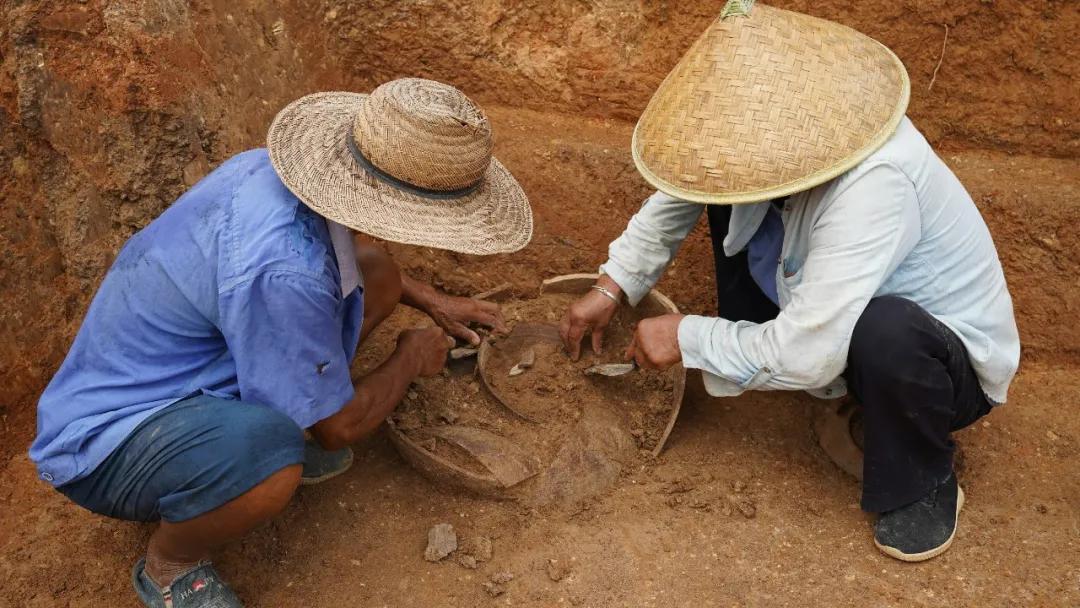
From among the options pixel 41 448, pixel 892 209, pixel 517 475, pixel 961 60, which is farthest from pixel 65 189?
pixel 961 60

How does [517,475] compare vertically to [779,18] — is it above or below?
below

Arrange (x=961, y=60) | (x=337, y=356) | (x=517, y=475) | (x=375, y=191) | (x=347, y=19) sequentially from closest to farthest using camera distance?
(x=375, y=191) < (x=337, y=356) < (x=517, y=475) < (x=961, y=60) < (x=347, y=19)

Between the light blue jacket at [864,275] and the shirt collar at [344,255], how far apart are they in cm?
80

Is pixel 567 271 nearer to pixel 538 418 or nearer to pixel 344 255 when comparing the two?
pixel 538 418

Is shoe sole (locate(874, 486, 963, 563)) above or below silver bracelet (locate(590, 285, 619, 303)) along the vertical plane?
below

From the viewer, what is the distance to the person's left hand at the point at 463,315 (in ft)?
8.80

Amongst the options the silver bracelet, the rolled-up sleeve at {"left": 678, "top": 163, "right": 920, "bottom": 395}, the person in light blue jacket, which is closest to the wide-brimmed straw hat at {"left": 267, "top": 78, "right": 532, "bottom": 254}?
the person in light blue jacket

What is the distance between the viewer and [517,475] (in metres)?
2.40

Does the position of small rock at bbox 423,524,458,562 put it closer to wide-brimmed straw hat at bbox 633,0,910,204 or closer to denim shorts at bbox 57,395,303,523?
denim shorts at bbox 57,395,303,523

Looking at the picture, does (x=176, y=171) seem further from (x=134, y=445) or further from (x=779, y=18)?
(x=779, y=18)

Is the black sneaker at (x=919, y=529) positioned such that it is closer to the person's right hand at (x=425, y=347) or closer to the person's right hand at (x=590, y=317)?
the person's right hand at (x=590, y=317)

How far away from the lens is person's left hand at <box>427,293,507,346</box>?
2.68 meters

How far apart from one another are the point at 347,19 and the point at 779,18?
206 centimetres

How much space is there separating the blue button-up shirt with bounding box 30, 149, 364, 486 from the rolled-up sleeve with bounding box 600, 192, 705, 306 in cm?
89
